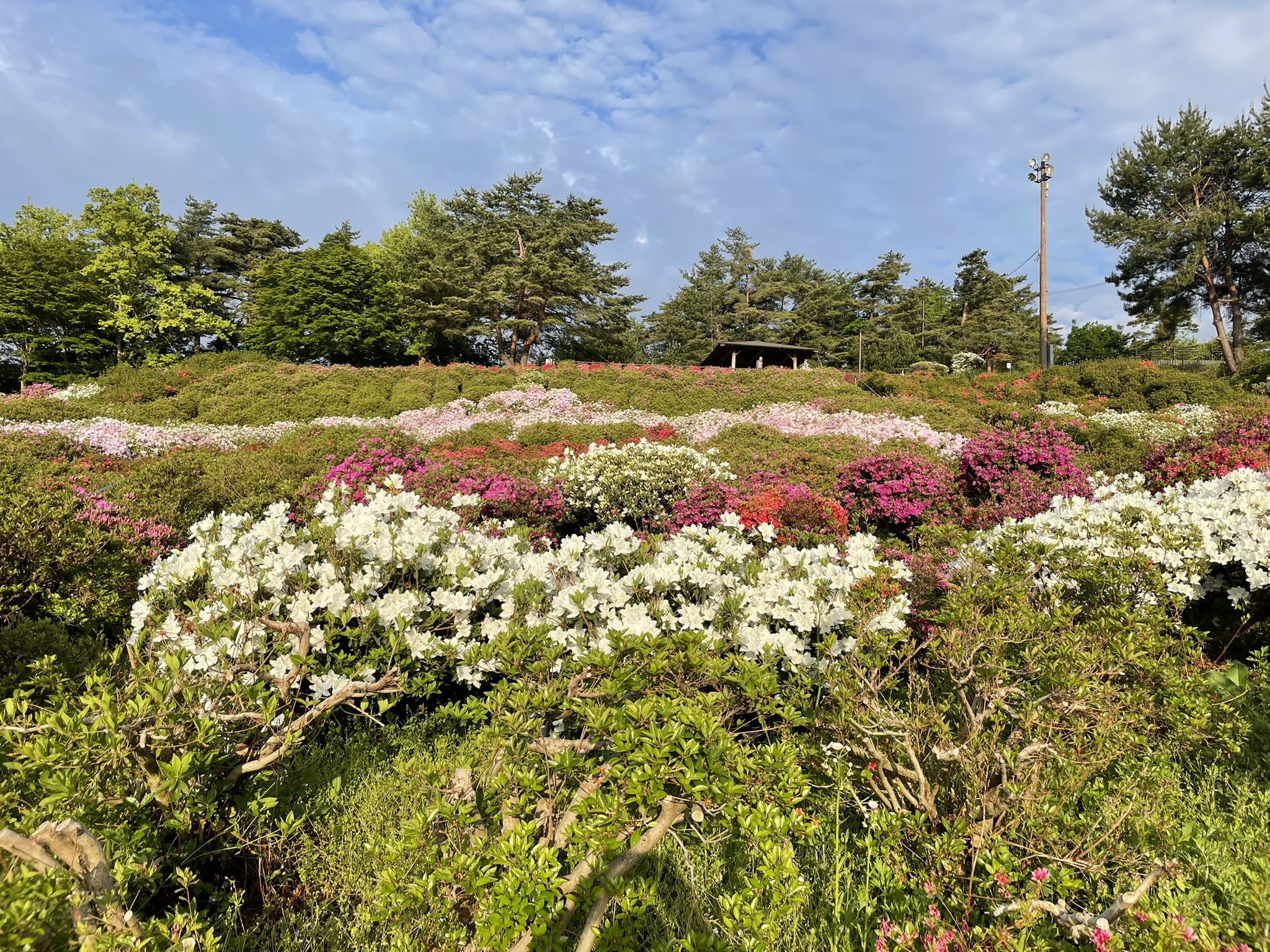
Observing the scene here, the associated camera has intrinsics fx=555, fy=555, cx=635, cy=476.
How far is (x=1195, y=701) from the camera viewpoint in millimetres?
2094

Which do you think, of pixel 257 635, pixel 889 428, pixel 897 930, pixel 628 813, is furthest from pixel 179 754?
pixel 889 428

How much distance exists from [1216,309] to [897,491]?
106 feet

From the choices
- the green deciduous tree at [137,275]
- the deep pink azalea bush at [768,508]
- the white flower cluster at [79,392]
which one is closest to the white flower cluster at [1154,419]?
the deep pink azalea bush at [768,508]

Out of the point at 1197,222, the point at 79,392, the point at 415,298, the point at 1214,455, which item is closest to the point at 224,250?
the point at 415,298

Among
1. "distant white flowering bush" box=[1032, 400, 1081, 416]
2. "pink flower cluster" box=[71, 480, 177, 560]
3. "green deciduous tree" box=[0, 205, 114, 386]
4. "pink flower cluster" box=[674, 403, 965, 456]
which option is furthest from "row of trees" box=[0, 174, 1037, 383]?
"pink flower cluster" box=[71, 480, 177, 560]

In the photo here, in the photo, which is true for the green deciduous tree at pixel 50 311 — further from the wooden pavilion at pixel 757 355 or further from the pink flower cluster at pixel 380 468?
the wooden pavilion at pixel 757 355

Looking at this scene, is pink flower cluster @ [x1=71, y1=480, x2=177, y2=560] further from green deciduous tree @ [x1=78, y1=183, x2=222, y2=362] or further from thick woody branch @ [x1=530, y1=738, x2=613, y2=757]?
green deciduous tree @ [x1=78, y1=183, x2=222, y2=362]

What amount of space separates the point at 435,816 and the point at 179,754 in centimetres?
91

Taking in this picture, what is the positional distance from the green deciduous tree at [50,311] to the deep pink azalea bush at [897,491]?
33611 millimetres

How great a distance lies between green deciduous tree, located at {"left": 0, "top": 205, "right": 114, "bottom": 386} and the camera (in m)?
26.0

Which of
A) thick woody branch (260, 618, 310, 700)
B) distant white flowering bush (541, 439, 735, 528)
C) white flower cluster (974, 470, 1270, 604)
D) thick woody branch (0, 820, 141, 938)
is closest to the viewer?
thick woody branch (0, 820, 141, 938)

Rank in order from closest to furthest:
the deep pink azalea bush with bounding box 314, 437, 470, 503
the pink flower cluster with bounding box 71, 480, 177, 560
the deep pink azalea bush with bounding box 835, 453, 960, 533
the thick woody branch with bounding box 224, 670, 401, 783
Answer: the thick woody branch with bounding box 224, 670, 401, 783 < the pink flower cluster with bounding box 71, 480, 177, 560 < the deep pink azalea bush with bounding box 314, 437, 470, 503 < the deep pink azalea bush with bounding box 835, 453, 960, 533

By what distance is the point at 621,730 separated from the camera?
163 centimetres

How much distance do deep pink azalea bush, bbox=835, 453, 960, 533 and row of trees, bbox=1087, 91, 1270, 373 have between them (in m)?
28.4
